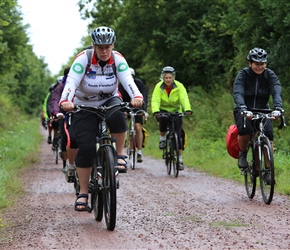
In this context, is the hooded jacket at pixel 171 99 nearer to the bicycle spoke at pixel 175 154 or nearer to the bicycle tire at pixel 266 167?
the bicycle spoke at pixel 175 154

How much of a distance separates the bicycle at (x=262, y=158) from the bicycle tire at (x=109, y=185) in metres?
2.36

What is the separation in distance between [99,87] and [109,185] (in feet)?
3.72

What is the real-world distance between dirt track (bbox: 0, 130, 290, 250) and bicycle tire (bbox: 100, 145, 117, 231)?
0.16m

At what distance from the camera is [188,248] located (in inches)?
233

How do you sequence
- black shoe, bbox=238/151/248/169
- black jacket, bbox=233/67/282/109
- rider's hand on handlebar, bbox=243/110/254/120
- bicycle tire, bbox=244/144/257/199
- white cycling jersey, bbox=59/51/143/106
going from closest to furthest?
white cycling jersey, bbox=59/51/143/106 → rider's hand on handlebar, bbox=243/110/254/120 → black jacket, bbox=233/67/282/109 → bicycle tire, bbox=244/144/257/199 → black shoe, bbox=238/151/248/169

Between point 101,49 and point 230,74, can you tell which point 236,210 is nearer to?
point 101,49

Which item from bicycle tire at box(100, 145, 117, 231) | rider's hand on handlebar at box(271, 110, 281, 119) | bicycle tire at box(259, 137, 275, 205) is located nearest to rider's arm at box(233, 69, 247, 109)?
rider's hand on handlebar at box(271, 110, 281, 119)

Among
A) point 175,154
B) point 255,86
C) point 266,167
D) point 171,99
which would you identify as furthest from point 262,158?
point 171,99

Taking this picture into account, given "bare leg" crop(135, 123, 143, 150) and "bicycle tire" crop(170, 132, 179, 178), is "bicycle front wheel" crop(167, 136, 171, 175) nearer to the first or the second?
"bicycle tire" crop(170, 132, 179, 178)

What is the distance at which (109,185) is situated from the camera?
6.84 m

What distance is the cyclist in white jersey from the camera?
7156 millimetres

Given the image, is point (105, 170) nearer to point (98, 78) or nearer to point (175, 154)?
point (98, 78)

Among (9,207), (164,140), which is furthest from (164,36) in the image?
(9,207)

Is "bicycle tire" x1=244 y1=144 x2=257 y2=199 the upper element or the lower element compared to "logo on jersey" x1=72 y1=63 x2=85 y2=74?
lower
